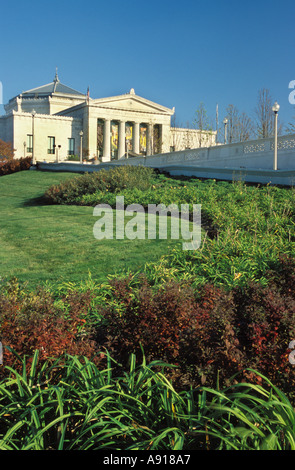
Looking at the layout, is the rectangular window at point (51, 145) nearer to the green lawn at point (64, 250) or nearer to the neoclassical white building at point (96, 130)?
the neoclassical white building at point (96, 130)

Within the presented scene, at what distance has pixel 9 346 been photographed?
10.6ft

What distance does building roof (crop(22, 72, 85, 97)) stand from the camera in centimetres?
7382

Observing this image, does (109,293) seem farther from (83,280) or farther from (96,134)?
(96,134)

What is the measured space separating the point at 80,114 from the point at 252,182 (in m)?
51.8

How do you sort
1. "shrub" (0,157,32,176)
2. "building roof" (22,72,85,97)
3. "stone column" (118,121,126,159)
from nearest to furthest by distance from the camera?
"shrub" (0,157,32,176), "stone column" (118,121,126,159), "building roof" (22,72,85,97)

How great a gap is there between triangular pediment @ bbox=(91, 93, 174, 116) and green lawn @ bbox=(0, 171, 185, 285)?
5318 centimetres

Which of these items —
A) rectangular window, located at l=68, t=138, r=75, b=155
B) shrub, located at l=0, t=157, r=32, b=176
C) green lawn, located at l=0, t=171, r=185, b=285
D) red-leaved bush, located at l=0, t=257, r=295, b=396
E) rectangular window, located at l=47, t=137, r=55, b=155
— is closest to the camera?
red-leaved bush, located at l=0, t=257, r=295, b=396

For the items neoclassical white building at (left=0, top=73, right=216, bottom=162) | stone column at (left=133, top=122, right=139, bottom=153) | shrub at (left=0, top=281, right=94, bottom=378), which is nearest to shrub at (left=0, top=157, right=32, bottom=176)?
neoclassical white building at (left=0, top=73, right=216, bottom=162)

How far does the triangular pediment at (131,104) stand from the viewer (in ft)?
203

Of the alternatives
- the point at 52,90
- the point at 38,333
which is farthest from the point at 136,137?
the point at 38,333

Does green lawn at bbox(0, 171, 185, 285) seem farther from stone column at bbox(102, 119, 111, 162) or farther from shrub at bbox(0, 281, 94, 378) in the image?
stone column at bbox(102, 119, 111, 162)

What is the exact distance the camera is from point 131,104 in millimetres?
64125

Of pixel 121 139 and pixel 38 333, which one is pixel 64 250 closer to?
pixel 38 333

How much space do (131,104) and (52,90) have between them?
18.7 m
